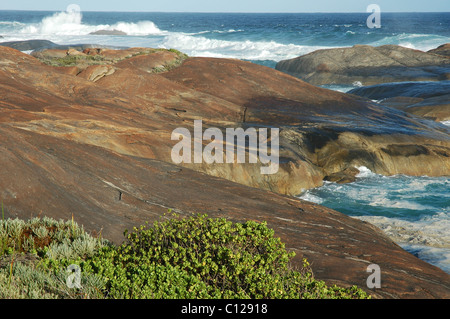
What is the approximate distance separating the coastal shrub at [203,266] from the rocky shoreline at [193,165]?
927mm

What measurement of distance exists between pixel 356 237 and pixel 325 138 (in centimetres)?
779

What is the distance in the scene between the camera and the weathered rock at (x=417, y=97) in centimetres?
2342

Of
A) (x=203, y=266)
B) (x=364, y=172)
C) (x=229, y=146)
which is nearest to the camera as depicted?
(x=203, y=266)

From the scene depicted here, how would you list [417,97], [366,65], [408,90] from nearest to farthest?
[417,97] < [408,90] < [366,65]

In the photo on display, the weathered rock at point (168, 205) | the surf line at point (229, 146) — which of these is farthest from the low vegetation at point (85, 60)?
the weathered rock at point (168, 205)

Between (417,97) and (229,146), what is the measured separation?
18.2m

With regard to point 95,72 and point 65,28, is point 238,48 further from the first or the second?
point 95,72

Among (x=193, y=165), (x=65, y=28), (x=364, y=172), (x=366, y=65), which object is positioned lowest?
(x=364, y=172)

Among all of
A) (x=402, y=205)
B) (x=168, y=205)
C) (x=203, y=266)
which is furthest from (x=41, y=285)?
(x=402, y=205)

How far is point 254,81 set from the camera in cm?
1886

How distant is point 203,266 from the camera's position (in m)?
5.05

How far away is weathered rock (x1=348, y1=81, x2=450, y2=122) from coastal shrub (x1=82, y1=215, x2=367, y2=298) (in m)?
20.5

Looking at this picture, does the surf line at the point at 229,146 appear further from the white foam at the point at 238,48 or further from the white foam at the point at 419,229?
the white foam at the point at 238,48
